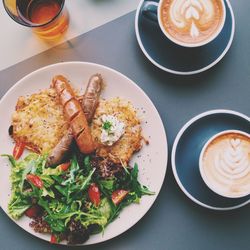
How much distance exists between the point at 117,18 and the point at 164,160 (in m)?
0.84

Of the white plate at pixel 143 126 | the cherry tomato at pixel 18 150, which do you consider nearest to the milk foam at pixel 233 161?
the white plate at pixel 143 126

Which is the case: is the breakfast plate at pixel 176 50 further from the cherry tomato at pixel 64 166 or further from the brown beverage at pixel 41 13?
the cherry tomato at pixel 64 166

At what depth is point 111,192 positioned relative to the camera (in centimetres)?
257

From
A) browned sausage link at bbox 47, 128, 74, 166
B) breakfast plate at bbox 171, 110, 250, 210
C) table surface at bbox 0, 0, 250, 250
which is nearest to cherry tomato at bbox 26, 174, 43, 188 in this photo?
browned sausage link at bbox 47, 128, 74, 166

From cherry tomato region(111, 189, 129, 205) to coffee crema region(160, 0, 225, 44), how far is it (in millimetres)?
837

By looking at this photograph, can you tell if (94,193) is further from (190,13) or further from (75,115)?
(190,13)

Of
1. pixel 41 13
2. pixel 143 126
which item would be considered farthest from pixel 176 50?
→ pixel 41 13

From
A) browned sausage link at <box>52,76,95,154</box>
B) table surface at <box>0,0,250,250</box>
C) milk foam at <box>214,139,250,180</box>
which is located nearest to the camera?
milk foam at <box>214,139,250,180</box>

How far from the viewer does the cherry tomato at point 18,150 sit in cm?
258

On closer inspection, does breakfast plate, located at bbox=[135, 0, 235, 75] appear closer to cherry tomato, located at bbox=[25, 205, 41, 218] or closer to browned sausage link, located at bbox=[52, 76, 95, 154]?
browned sausage link, located at bbox=[52, 76, 95, 154]

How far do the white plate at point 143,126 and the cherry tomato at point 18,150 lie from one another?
29mm

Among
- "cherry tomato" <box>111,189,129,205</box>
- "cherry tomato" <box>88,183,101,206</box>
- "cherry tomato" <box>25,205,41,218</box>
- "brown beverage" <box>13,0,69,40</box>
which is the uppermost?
"brown beverage" <box>13,0,69,40</box>

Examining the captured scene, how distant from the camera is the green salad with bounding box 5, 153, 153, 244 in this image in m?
2.53

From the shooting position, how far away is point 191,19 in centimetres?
237
